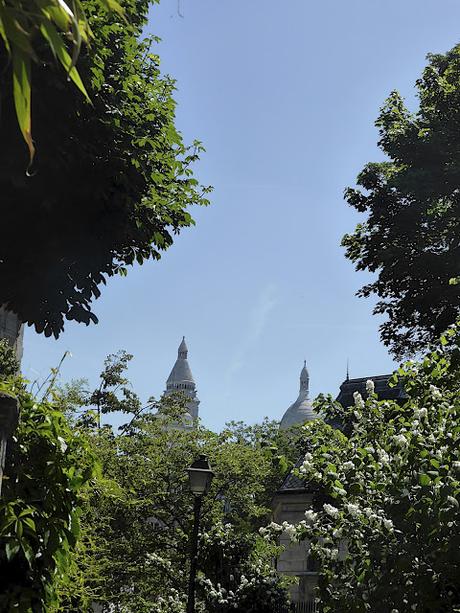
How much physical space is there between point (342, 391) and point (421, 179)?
68.5ft

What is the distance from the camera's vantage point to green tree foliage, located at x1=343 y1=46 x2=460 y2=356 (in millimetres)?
25641

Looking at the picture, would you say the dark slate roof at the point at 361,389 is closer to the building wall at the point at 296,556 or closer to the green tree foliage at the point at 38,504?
the building wall at the point at 296,556

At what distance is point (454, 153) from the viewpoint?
84.6 ft

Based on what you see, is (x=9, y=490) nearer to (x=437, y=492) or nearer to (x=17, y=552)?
(x=17, y=552)

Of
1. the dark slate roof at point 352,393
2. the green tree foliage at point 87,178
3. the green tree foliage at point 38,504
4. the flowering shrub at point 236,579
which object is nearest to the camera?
the green tree foliage at point 38,504

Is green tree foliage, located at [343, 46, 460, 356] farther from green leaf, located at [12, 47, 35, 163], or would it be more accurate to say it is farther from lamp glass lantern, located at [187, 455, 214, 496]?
green leaf, located at [12, 47, 35, 163]

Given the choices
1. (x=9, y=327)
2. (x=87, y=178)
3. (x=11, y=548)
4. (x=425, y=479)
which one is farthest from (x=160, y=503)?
(x=11, y=548)

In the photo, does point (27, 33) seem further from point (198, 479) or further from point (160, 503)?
point (160, 503)

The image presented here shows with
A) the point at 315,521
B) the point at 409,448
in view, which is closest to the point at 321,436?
the point at 315,521

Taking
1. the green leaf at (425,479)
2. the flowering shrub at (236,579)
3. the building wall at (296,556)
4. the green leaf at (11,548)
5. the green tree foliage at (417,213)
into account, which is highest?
the green tree foliage at (417,213)

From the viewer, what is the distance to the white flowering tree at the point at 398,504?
10.4 metres

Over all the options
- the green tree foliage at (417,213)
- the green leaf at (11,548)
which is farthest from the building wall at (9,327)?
the green leaf at (11,548)

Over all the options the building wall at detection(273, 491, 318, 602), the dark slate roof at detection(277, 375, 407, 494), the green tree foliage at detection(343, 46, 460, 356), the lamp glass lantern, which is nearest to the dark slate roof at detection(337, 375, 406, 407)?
the dark slate roof at detection(277, 375, 407, 494)

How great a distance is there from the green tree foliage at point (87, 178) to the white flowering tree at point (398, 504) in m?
4.61
